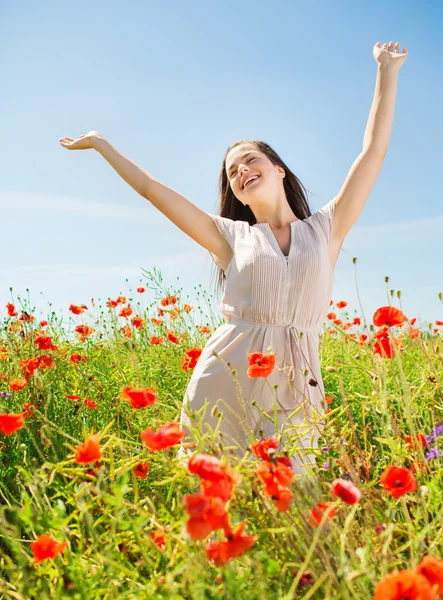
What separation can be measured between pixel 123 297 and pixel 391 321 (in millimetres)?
3389

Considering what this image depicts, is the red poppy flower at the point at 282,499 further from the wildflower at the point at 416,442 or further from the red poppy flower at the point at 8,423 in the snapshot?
the red poppy flower at the point at 8,423

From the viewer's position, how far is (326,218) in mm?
2641

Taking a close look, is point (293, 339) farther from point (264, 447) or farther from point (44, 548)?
point (44, 548)

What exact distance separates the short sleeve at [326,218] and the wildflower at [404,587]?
1795 millimetres

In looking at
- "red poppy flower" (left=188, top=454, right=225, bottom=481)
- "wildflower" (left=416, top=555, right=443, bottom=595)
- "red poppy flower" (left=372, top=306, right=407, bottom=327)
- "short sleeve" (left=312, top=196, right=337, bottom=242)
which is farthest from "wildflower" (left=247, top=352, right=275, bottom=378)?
"short sleeve" (left=312, top=196, right=337, bottom=242)

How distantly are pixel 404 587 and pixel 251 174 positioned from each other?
2.11 m

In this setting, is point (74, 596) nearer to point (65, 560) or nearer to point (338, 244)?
point (65, 560)

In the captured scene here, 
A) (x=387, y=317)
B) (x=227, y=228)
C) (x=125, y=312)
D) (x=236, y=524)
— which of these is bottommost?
(x=125, y=312)

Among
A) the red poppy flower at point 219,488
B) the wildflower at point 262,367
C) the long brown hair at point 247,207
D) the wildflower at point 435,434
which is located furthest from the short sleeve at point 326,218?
the red poppy flower at point 219,488

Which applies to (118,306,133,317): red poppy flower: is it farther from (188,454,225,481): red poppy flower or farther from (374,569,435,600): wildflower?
(374,569,435,600): wildflower

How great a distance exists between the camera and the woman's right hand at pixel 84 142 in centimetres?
292

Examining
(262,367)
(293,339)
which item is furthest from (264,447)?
(293,339)

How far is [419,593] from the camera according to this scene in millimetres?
938

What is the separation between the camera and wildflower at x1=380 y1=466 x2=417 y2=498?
1195 millimetres
